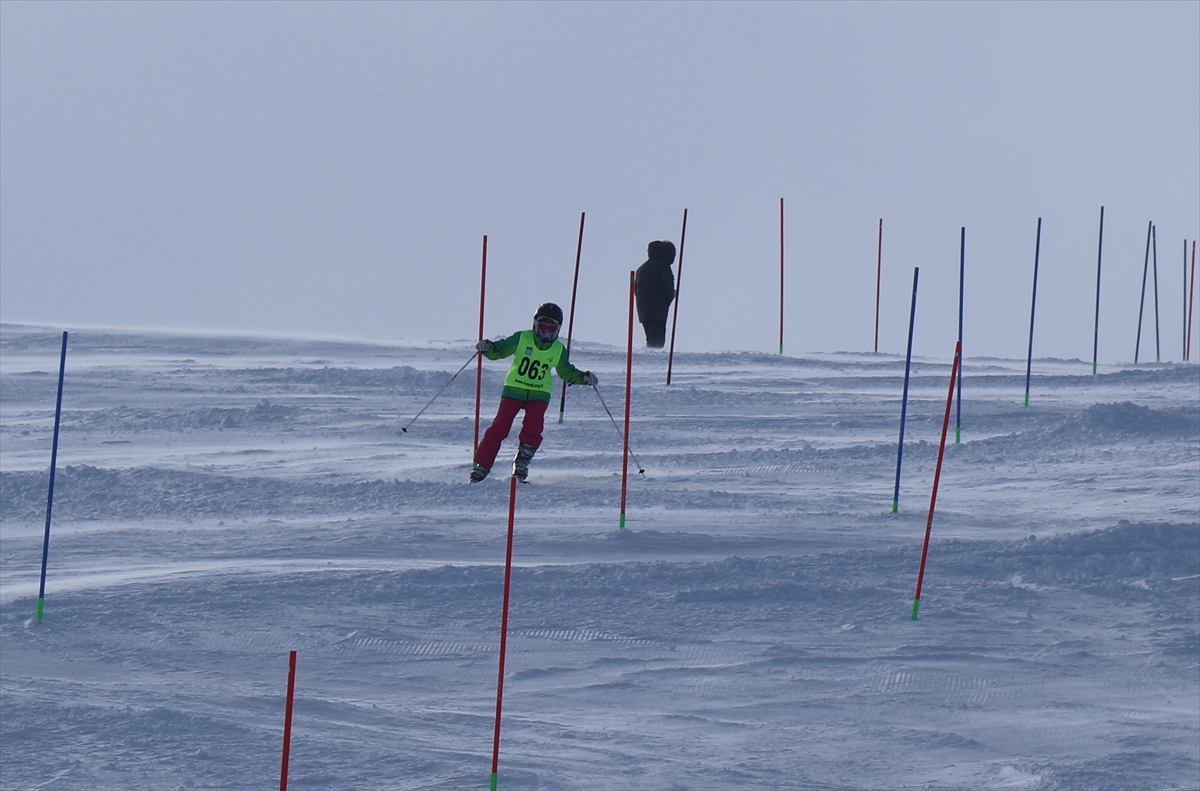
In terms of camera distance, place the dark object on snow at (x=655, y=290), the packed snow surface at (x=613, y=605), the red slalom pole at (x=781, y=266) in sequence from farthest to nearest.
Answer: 1. the red slalom pole at (x=781, y=266)
2. the dark object on snow at (x=655, y=290)
3. the packed snow surface at (x=613, y=605)

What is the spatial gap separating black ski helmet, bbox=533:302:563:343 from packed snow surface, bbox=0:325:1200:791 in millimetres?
1258

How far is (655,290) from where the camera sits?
18.4 metres

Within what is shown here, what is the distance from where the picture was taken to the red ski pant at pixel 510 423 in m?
10.2

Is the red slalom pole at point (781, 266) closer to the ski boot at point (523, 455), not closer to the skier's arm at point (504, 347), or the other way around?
the ski boot at point (523, 455)

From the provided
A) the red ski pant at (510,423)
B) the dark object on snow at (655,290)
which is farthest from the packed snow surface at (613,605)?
the dark object on snow at (655,290)

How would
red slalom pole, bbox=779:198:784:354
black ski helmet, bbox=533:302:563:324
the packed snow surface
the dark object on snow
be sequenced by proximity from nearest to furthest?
the packed snow surface → black ski helmet, bbox=533:302:563:324 → the dark object on snow → red slalom pole, bbox=779:198:784:354

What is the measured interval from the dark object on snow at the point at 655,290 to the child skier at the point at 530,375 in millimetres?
7864

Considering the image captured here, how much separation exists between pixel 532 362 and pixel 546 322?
343 millimetres

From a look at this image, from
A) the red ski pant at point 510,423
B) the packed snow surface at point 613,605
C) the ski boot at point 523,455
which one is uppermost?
the red ski pant at point 510,423

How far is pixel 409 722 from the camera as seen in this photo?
6.64 metres

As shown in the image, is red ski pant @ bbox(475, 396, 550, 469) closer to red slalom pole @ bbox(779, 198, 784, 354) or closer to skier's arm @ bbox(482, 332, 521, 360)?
skier's arm @ bbox(482, 332, 521, 360)

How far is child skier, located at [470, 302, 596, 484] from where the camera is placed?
32.7ft

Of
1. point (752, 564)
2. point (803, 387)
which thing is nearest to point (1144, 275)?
point (803, 387)

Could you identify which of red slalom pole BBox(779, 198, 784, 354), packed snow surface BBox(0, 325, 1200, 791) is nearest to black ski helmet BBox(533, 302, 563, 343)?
packed snow surface BBox(0, 325, 1200, 791)
